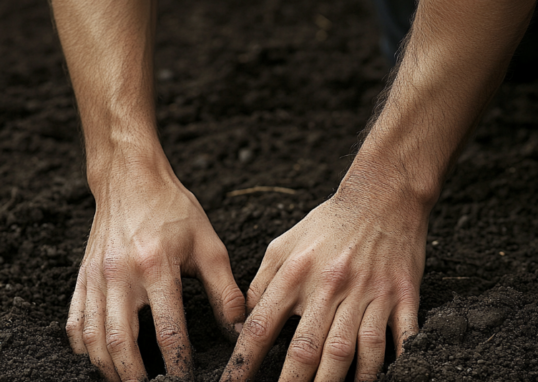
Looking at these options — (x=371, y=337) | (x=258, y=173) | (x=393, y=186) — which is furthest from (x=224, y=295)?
(x=258, y=173)

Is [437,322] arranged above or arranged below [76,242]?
above

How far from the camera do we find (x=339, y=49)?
3.08 m

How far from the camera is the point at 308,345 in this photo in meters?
1.16

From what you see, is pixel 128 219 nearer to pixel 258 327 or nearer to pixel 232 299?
pixel 232 299

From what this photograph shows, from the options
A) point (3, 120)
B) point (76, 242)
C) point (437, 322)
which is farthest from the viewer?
point (3, 120)

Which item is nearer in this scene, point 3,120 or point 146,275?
point 146,275

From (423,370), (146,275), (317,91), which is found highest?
(146,275)

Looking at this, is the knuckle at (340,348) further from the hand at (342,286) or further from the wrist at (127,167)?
the wrist at (127,167)

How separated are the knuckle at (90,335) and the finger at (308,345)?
17.4 inches

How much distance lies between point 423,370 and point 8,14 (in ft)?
11.2

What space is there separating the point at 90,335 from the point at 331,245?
605 mm

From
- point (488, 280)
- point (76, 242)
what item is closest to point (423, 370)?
point (488, 280)

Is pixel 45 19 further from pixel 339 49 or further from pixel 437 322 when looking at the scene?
pixel 437 322

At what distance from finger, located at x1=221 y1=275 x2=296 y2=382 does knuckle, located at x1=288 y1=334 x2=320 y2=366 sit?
0.06m
